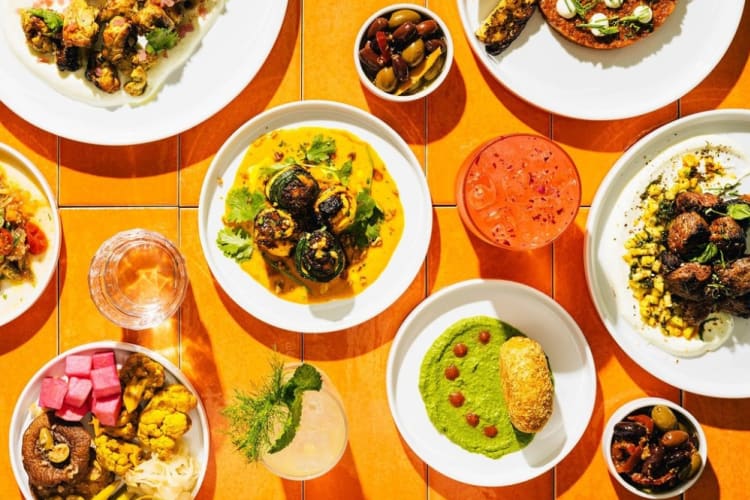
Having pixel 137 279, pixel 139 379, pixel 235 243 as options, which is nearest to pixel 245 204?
pixel 235 243

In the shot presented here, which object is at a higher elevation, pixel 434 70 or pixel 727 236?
pixel 434 70

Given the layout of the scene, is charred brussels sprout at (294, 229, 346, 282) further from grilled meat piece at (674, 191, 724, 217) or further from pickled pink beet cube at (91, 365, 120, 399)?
grilled meat piece at (674, 191, 724, 217)

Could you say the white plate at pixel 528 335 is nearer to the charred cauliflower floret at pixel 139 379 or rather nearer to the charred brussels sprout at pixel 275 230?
the charred brussels sprout at pixel 275 230

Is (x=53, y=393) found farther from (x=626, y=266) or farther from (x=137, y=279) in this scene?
(x=626, y=266)

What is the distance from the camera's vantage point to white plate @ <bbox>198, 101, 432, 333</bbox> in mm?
2256

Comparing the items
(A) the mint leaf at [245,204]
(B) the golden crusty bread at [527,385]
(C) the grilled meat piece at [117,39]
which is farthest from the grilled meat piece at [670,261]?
(C) the grilled meat piece at [117,39]

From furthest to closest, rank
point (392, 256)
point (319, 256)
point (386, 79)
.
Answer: point (392, 256)
point (386, 79)
point (319, 256)

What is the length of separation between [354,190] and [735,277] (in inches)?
49.0

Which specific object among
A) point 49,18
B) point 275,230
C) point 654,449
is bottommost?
point 654,449

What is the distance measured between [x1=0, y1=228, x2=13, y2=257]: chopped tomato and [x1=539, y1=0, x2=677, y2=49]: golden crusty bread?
1.89m

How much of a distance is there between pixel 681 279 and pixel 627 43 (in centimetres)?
80

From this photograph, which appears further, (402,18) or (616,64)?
(616,64)

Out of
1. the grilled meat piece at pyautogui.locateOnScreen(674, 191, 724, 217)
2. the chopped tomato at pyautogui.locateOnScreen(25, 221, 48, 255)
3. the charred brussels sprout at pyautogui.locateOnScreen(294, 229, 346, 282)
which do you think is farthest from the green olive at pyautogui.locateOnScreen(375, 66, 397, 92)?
the chopped tomato at pyautogui.locateOnScreen(25, 221, 48, 255)

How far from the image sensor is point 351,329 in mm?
2342
